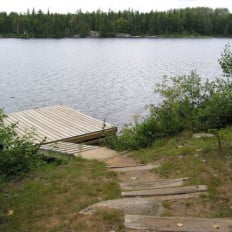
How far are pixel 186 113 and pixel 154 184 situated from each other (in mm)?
4764

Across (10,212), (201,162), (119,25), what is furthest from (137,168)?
(119,25)

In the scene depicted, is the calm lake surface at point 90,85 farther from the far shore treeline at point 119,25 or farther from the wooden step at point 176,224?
the far shore treeline at point 119,25

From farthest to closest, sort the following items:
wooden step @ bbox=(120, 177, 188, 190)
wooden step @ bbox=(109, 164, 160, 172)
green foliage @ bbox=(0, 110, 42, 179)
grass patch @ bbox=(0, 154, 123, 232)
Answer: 1. wooden step @ bbox=(109, 164, 160, 172)
2. green foliage @ bbox=(0, 110, 42, 179)
3. wooden step @ bbox=(120, 177, 188, 190)
4. grass patch @ bbox=(0, 154, 123, 232)

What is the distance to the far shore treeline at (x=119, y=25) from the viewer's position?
120250 millimetres

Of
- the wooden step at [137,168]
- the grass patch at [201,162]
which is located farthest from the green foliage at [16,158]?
the grass patch at [201,162]

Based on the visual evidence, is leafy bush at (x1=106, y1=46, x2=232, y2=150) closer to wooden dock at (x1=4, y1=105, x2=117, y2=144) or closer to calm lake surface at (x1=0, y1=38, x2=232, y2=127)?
wooden dock at (x1=4, y1=105, x2=117, y2=144)

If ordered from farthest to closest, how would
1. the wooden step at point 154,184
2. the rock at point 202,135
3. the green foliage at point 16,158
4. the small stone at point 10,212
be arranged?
the rock at point 202,135, the green foliage at point 16,158, the wooden step at point 154,184, the small stone at point 10,212

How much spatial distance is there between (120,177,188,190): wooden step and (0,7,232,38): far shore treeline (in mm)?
115110

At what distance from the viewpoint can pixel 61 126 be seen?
44.0ft

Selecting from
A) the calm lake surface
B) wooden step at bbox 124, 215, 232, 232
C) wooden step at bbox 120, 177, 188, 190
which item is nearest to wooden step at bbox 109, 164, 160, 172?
wooden step at bbox 120, 177, 188, 190

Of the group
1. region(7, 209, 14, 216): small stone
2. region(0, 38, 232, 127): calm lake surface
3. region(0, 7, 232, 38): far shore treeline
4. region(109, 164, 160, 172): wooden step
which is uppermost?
region(0, 7, 232, 38): far shore treeline

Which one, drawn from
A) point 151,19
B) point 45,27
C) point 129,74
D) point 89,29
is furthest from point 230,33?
point 129,74

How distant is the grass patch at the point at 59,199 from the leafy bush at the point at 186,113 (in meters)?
2.57

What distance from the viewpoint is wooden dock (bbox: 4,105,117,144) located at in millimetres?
12260
